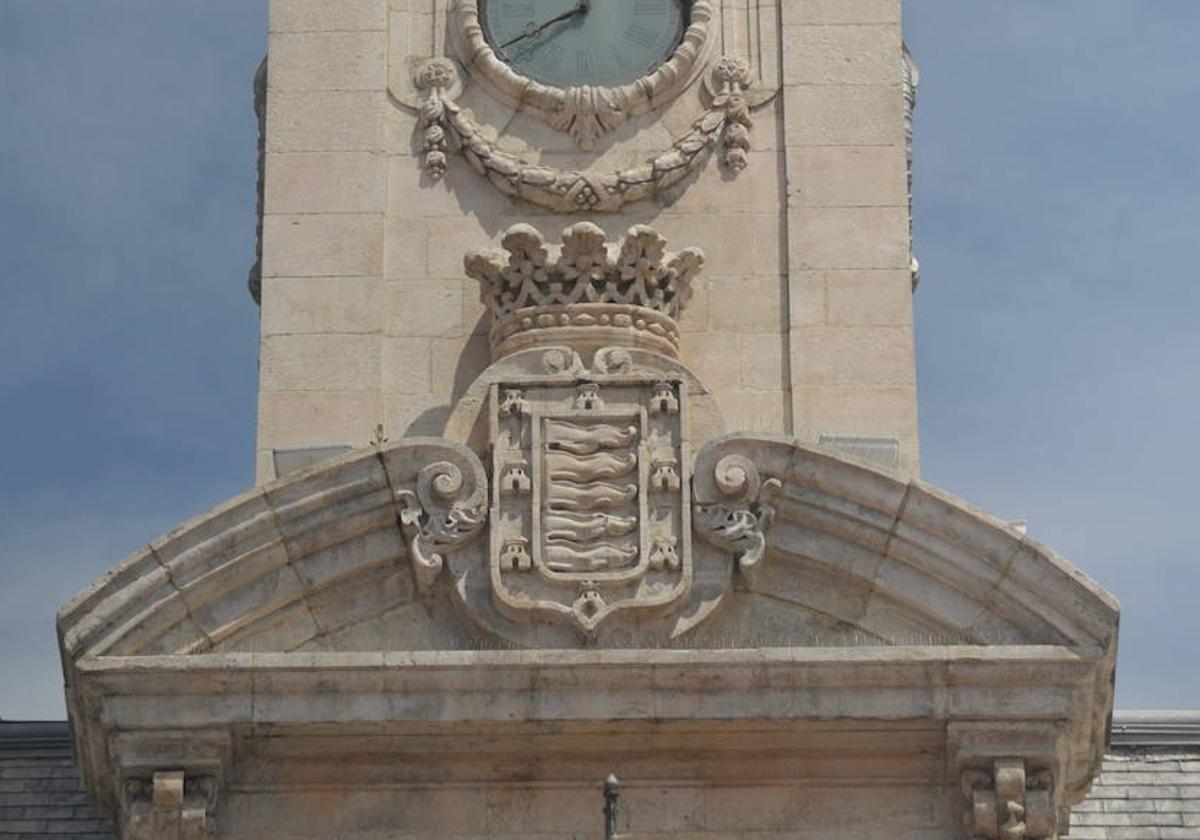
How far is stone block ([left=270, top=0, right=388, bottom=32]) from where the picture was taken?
97.3ft

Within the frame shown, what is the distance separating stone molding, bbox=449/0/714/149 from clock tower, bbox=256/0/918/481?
16 millimetres

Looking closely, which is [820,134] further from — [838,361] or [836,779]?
[836,779]

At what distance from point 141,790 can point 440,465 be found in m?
2.79

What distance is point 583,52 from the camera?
29.6 meters

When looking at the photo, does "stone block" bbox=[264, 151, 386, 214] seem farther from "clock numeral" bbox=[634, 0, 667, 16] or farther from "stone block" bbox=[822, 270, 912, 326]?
"stone block" bbox=[822, 270, 912, 326]

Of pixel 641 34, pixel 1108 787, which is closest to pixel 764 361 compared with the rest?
pixel 641 34

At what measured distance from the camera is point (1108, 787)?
28.7 m

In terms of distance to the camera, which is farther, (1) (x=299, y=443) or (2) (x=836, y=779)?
(1) (x=299, y=443)

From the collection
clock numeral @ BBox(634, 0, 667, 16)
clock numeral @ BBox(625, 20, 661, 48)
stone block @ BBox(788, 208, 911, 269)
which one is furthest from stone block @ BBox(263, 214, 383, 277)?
stone block @ BBox(788, 208, 911, 269)

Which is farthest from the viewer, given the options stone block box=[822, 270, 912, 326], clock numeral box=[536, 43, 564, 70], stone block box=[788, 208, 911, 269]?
clock numeral box=[536, 43, 564, 70]

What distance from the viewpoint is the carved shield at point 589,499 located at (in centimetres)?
2625

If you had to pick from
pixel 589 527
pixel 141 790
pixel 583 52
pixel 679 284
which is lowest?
pixel 141 790

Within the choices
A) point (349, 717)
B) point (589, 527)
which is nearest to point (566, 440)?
point (589, 527)

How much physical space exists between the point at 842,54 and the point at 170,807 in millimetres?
7606
